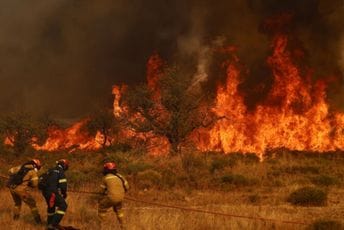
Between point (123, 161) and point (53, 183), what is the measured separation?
15562mm

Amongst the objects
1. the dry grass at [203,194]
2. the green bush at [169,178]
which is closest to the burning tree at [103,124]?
the dry grass at [203,194]

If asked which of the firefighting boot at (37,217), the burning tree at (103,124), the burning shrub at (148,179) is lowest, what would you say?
the firefighting boot at (37,217)

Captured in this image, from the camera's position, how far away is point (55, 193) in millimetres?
11523

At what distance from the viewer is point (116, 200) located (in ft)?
36.8

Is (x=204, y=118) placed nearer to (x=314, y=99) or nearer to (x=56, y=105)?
(x=314, y=99)

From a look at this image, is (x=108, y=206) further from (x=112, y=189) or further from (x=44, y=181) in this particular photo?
(x=44, y=181)

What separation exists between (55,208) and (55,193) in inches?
17.9

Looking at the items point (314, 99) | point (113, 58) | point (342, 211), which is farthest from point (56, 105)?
point (342, 211)

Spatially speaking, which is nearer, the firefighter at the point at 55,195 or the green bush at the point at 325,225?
the firefighter at the point at 55,195

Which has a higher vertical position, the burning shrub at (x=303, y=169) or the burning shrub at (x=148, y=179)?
the burning shrub at (x=303, y=169)

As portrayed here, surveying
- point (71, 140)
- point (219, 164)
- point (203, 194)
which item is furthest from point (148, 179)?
point (71, 140)

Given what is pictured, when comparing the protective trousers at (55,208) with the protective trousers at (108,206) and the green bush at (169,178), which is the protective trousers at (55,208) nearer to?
the protective trousers at (108,206)

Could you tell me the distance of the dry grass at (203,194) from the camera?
12.8 m

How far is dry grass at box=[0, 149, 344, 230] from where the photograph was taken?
12750 millimetres
